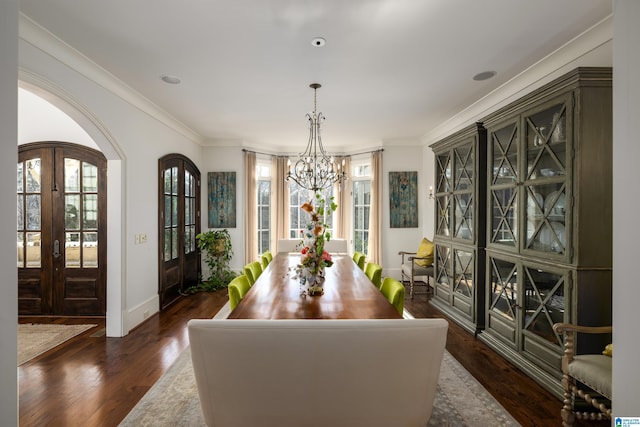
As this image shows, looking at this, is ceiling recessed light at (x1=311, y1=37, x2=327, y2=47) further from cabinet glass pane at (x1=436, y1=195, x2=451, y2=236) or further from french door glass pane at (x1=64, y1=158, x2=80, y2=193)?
french door glass pane at (x1=64, y1=158, x2=80, y2=193)

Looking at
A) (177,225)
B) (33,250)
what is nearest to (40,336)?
(33,250)

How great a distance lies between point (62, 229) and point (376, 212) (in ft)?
15.9

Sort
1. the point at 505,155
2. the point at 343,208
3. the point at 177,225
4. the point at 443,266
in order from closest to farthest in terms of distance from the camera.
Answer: the point at 505,155 → the point at 443,266 → the point at 177,225 → the point at 343,208

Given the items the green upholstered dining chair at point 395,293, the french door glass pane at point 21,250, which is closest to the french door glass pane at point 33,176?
the french door glass pane at point 21,250

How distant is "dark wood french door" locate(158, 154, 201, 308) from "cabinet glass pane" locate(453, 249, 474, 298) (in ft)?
12.9

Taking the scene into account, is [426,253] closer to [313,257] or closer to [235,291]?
[313,257]

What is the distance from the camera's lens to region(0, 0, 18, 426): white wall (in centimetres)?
87

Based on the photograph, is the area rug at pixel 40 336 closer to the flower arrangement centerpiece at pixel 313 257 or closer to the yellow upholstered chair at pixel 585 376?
the flower arrangement centerpiece at pixel 313 257

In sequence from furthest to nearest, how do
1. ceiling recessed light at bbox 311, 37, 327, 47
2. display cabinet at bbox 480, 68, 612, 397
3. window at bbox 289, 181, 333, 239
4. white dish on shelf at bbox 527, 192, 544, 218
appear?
window at bbox 289, 181, 333, 239 → white dish on shelf at bbox 527, 192, 544, 218 → ceiling recessed light at bbox 311, 37, 327, 47 → display cabinet at bbox 480, 68, 612, 397

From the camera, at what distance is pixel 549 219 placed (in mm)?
2611

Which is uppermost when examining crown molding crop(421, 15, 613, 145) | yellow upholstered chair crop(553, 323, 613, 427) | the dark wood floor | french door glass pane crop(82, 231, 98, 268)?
crown molding crop(421, 15, 613, 145)

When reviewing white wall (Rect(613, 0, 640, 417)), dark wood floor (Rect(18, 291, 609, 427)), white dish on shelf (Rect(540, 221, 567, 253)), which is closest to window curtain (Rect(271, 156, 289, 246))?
dark wood floor (Rect(18, 291, 609, 427))

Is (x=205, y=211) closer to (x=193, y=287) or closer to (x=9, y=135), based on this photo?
(x=193, y=287)

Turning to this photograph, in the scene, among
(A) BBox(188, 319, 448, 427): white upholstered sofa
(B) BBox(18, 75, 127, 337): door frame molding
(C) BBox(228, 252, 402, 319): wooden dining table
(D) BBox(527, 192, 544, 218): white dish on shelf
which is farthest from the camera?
(B) BBox(18, 75, 127, 337): door frame molding
